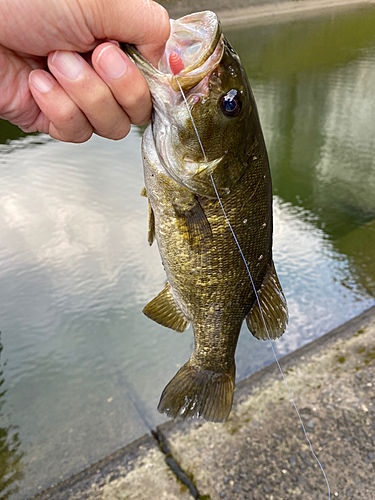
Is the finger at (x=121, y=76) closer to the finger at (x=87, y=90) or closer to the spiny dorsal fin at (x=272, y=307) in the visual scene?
the finger at (x=87, y=90)

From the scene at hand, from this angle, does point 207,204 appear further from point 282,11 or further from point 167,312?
point 282,11

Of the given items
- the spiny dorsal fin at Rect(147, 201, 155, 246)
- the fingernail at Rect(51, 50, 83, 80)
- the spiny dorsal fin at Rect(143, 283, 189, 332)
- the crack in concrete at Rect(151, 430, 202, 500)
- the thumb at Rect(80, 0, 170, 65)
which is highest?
the thumb at Rect(80, 0, 170, 65)

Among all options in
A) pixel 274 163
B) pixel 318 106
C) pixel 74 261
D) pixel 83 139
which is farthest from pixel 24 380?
pixel 318 106

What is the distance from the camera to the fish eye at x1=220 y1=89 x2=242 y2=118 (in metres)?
1.00

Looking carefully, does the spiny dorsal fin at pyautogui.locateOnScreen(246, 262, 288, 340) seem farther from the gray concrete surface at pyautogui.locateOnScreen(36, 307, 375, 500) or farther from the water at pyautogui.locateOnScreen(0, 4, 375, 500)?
the water at pyautogui.locateOnScreen(0, 4, 375, 500)

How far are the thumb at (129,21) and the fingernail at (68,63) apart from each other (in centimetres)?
8

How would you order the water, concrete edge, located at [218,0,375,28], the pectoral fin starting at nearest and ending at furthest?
the pectoral fin
the water
concrete edge, located at [218,0,375,28]

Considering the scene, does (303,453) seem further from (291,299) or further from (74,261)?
(74,261)

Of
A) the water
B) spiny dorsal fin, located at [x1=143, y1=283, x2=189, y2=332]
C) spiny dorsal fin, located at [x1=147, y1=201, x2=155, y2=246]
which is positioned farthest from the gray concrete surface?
spiny dorsal fin, located at [x1=147, y1=201, x2=155, y2=246]

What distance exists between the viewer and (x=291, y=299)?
3.12 m

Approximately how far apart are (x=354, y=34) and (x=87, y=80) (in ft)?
65.7

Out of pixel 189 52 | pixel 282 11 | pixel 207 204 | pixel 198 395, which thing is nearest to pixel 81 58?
pixel 189 52

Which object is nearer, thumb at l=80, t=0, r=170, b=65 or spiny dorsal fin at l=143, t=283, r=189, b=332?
thumb at l=80, t=0, r=170, b=65

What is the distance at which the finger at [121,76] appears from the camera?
3.01ft
